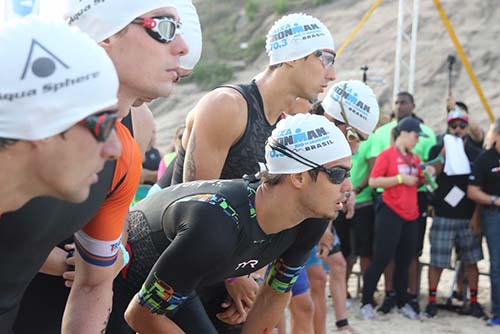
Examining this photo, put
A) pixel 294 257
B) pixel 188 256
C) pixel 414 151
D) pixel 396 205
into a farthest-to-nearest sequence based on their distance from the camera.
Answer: pixel 414 151, pixel 396 205, pixel 294 257, pixel 188 256

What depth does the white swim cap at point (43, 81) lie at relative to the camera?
1.79 meters

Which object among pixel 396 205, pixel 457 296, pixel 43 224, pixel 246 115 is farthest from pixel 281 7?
pixel 43 224

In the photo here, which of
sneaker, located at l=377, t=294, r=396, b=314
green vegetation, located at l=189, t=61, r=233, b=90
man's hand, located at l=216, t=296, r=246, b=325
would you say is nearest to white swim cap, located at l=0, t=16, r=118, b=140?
man's hand, located at l=216, t=296, r=246, b=325

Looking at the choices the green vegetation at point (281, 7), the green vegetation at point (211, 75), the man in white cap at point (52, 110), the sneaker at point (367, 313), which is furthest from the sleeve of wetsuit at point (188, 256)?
the green vegetation at point (281, 7)

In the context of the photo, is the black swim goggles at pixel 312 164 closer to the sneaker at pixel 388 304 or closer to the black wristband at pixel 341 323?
the black wristband at pixel 341 323

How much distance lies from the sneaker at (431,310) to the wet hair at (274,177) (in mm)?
5131

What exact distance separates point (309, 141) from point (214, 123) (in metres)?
0.50

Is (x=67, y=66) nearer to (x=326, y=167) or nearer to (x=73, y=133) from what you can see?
(x=73, y=133)

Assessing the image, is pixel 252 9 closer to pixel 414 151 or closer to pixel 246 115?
pixel 414 151

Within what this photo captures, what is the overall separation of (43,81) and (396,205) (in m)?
6.52

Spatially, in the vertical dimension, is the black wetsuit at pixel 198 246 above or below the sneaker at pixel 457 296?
above

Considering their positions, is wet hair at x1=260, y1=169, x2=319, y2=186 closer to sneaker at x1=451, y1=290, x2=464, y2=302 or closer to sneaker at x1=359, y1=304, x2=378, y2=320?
sneaker at x1=359, y1=304, x2=378, y2=320

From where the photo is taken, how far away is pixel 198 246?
3141 mm

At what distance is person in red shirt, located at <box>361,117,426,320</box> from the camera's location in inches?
311
